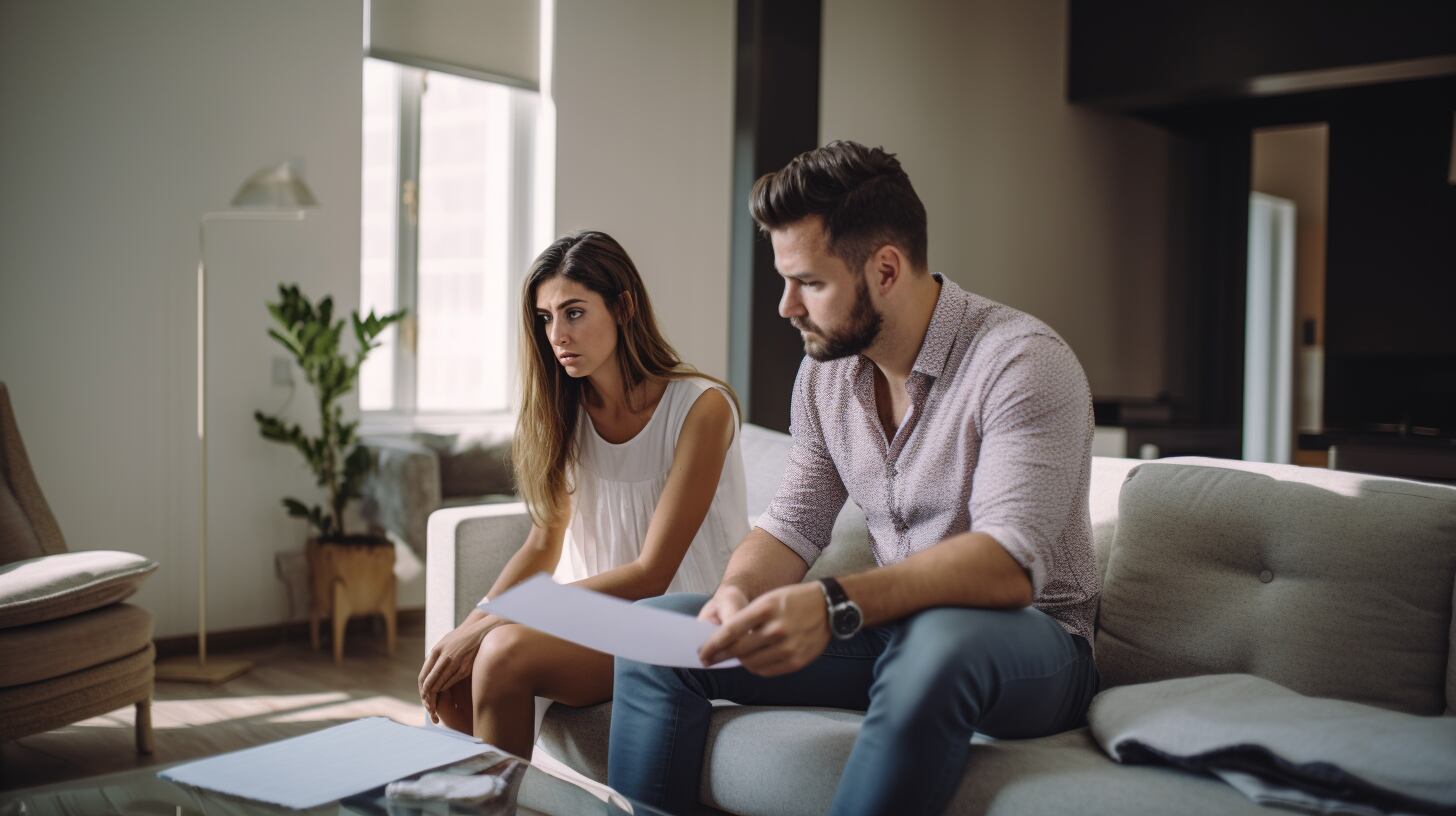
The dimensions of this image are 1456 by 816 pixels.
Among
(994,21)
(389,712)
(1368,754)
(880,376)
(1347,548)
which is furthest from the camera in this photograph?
(994,21)

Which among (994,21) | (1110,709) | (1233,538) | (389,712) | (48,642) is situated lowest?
(389,712)

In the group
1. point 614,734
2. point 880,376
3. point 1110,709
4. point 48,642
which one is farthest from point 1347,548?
point 48,642

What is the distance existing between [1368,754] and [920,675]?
47 cm

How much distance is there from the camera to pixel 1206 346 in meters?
6.59

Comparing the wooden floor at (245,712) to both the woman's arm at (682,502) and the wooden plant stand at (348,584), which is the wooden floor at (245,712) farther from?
the woman's arm at (682,502)

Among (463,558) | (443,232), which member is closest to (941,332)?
(463,558)

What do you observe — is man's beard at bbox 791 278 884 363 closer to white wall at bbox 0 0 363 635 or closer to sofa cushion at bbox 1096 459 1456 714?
sofa cushion at bbox 1096 459 1456 714

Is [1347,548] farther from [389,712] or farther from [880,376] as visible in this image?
[389,712]

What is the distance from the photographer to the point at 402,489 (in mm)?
4141

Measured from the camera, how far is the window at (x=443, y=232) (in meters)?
4.59

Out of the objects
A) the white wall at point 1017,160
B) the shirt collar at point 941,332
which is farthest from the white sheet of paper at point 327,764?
the white wall at point 1017,160

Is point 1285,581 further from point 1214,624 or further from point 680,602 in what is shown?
point 680,602

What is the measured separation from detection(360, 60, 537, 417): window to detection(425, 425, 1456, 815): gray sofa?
3086 millimetres

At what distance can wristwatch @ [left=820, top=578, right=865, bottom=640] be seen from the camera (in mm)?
1323
